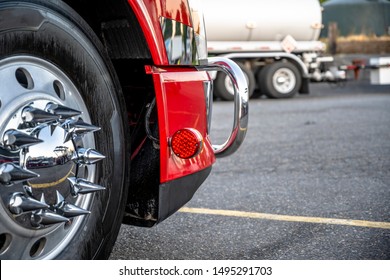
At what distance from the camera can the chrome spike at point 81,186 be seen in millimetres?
2553

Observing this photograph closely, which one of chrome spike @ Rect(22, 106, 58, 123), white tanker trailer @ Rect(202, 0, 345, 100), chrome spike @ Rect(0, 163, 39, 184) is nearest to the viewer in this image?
chrome spike @ Rect(0, 163, 39, 184)

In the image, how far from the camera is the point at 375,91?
17.5 meters

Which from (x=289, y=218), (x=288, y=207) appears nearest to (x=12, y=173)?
(x=289, y=218)

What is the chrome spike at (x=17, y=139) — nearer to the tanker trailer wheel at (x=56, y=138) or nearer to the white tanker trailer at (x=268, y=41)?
the tanker trailer wheel at (x=56, y=138)

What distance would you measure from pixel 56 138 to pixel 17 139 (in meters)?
0.18

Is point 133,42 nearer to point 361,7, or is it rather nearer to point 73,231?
point 73,231

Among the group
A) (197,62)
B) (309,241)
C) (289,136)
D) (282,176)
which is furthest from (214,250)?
(289,136)

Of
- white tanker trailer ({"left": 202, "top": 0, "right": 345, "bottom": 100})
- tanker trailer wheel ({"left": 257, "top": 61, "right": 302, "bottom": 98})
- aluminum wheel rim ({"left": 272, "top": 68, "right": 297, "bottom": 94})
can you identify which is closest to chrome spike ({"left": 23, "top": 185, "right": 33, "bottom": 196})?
white tanker trailer ({"left": 202, "top": 0, "right": 345, "bottom": 100})

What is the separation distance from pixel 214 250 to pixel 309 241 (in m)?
0.48

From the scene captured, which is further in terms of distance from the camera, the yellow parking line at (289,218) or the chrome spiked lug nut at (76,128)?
the yellow parking line at (289,218)

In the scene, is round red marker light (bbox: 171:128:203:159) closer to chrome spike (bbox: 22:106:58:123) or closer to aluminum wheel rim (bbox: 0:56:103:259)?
aluminum wheel rim (bbox: 0:56:103:259)

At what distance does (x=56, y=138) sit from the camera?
2459 mm

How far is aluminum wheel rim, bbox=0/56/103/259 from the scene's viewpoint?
2.31 meters

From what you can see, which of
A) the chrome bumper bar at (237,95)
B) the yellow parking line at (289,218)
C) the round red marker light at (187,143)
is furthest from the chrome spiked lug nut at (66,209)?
the yellow parking line at (289,218)
